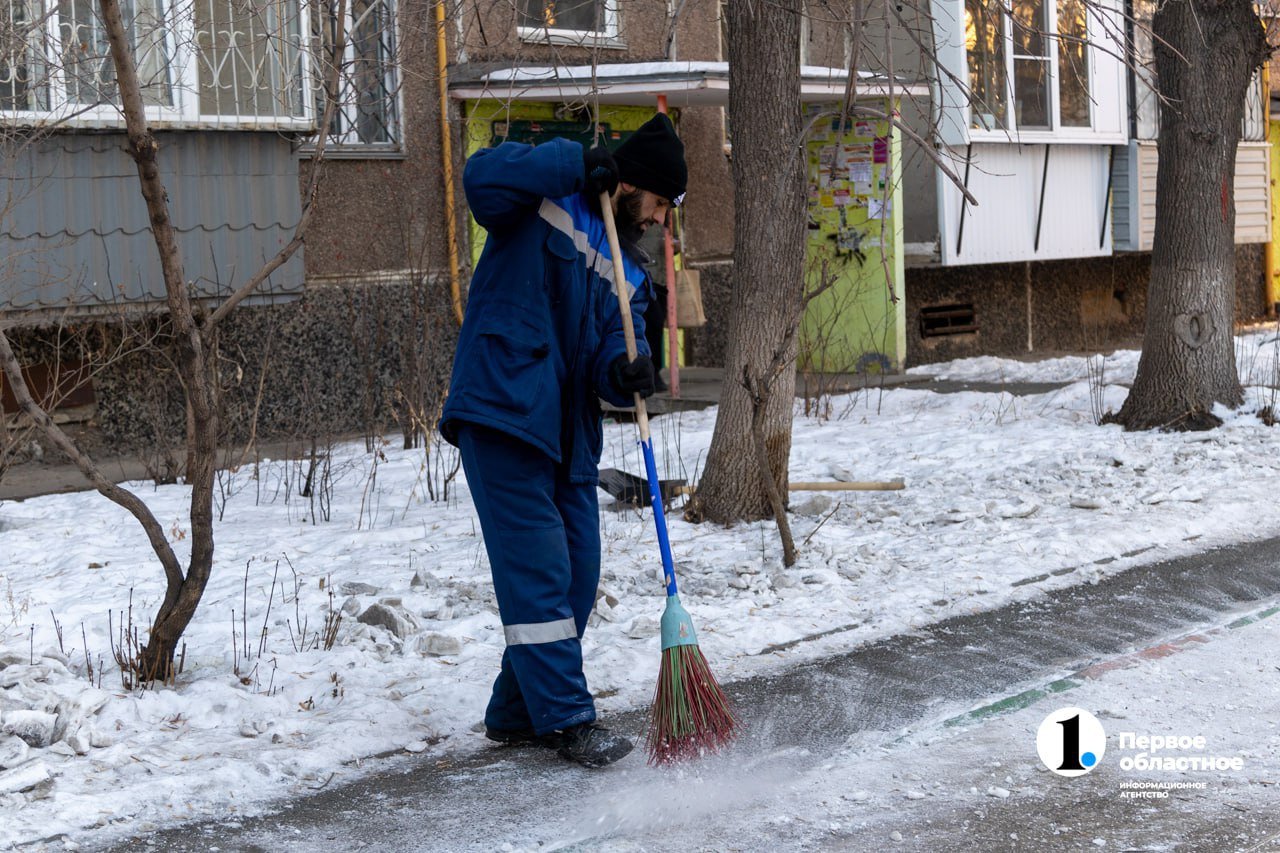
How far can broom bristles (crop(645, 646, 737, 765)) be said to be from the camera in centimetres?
412

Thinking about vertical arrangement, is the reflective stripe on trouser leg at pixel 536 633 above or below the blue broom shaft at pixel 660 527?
below

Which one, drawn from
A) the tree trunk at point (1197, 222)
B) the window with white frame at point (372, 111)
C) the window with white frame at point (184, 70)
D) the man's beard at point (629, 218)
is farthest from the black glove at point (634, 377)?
the window with white frame at point (372, 111)

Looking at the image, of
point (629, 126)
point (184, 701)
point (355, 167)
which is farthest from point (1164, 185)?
point (184, 701)

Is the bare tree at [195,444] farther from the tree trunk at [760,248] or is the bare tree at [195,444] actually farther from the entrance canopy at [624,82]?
the entrance canopy at [624,82]

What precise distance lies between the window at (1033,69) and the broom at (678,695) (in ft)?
35.5

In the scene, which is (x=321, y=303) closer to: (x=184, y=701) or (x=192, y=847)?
(x=184, y=701)

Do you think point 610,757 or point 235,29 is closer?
point 610,757

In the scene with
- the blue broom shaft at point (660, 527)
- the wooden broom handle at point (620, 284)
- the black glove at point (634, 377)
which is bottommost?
the blue broom shaft at point (660, 527)

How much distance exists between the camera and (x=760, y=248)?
24.1ft

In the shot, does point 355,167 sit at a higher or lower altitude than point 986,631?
higher

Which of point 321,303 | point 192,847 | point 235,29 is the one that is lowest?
point 192,847

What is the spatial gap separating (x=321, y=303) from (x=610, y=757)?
25.1 feet

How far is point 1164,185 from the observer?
9961 mm

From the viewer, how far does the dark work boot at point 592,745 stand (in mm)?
4172
